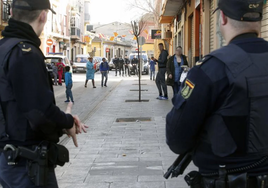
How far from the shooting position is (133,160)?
649cm

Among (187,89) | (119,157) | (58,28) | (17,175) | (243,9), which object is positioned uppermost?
(58,28)

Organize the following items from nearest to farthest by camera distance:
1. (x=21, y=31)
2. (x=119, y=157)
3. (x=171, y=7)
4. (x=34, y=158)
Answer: (x=34, y=158), (x=21, y=31), (x=119, y=157), (x=171, y=7)

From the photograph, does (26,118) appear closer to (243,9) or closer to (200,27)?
(243,9)

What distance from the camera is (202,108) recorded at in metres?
2.22

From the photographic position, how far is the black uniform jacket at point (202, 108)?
2.19 meters

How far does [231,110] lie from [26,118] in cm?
113

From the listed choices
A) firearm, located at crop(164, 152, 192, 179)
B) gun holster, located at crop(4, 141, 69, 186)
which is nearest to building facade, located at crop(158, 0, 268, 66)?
firearm, located at crop(164, 152, 192, 179)

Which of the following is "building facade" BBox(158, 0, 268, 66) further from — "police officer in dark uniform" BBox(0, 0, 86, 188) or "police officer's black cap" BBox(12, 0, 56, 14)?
"police officer in dark uniform" BBox(0, 0, 86, 188)

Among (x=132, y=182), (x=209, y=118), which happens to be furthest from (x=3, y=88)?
(x=132, y=182)

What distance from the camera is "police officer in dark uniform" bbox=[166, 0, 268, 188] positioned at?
2188 millimetres

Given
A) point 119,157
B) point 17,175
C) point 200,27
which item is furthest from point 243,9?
point 200,27

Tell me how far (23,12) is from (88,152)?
181 inches

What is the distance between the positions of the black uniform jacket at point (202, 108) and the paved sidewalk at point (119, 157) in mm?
2937

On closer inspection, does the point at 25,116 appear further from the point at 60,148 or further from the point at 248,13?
the point at 248,13
